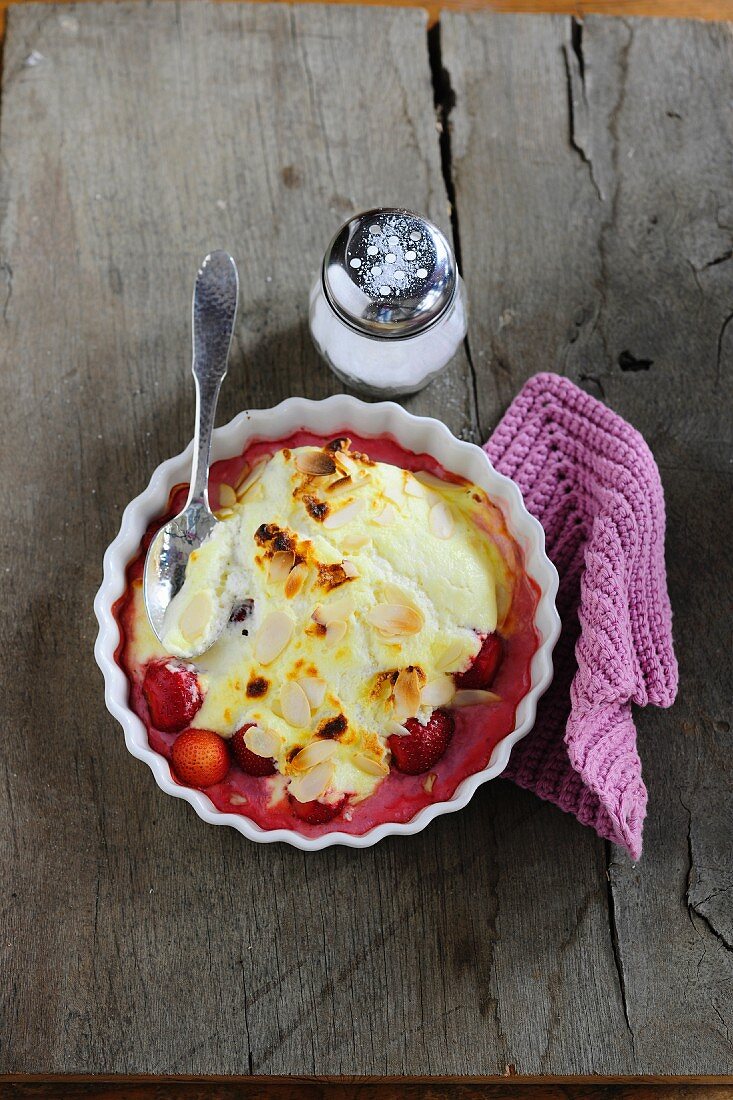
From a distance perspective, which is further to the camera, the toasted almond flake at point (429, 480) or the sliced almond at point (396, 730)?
the toasted almond flake at point (429, 480)

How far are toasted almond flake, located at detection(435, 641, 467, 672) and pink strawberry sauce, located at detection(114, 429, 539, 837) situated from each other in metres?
0.08

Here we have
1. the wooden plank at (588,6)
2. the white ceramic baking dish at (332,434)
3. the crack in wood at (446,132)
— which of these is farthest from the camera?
the wooden plank at (588,6)

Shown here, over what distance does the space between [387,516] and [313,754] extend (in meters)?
0.34

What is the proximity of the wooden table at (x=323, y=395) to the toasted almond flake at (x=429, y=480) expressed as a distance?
15 centimetres

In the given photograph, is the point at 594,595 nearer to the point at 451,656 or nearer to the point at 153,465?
the point at 451,656

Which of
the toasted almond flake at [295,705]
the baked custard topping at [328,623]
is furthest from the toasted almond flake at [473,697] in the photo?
the toasted almond flake at [295,705]

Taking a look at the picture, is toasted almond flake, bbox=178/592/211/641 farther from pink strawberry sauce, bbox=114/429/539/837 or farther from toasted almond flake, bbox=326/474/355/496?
toasted almond flake, bbox=326/474/355/496

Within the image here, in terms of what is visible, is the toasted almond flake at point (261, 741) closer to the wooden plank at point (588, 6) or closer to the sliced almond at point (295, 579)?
the sliced almond at point (295, 579)

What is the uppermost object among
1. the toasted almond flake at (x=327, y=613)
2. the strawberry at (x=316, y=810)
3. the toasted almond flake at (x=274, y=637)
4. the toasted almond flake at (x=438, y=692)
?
the toasted almond flake at (x=327, y=613)

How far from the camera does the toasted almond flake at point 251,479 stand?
145cm

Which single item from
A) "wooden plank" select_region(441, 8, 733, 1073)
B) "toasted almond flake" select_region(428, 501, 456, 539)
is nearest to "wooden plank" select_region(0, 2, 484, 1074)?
"wooden plank" select_region(441, 8, 733, 1073)

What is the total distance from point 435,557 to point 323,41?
3.20 ft

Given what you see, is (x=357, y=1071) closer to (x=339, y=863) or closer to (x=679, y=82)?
(x=339, y=863)

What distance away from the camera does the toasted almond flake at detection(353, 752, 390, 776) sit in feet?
4.43
